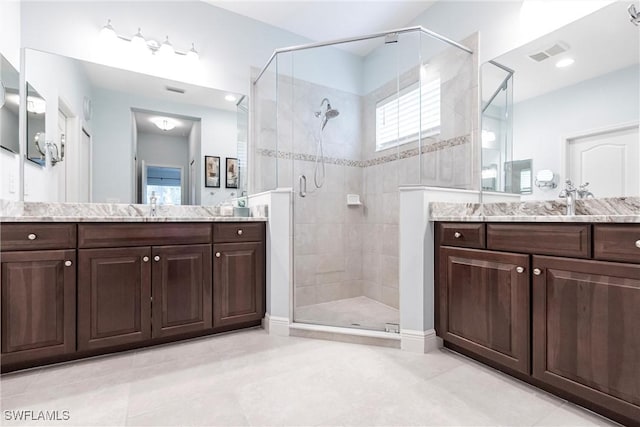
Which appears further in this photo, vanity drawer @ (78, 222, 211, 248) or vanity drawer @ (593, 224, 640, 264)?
vanity drawer @ (78, 222, 211, 248)

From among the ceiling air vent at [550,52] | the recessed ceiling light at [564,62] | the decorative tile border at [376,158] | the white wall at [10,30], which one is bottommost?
the decorative tile border at [376,158]

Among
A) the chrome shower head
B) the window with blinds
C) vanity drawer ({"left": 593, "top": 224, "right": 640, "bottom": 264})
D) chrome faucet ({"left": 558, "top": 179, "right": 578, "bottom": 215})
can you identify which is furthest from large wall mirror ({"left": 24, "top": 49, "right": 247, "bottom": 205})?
vanity drawer ({"left": 593, "top": 224, "right": 640, "bottom": 264})

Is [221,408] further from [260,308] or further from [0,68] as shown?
[0,68]

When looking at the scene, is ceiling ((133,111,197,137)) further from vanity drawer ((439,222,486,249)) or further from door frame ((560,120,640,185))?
door frame ((560,120,640,185))

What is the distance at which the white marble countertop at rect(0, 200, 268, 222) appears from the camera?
5.89 feet

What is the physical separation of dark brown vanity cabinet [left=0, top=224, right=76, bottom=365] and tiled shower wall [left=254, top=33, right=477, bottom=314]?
153cm

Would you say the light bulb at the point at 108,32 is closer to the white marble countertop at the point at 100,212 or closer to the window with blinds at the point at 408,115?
the white marble countertop at the point at 100,212

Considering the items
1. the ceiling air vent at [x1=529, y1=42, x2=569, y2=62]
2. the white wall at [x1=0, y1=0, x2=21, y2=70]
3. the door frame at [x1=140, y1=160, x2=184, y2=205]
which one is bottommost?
the door frame at [x1=140, y1=160, x2=184, y2=205]

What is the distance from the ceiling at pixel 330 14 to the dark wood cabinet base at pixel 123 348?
2815mm

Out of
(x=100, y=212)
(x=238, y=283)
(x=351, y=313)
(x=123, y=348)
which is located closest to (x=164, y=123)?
(x=100, y=212)

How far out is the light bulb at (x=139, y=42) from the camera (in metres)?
2.45

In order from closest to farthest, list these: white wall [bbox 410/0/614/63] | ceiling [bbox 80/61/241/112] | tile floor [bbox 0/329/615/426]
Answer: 1. tile floor [bbox 0/329/615/426]
2. white wall [bbox 410/0/614/63]
3. ceiling [bbox 80/61/241/112]

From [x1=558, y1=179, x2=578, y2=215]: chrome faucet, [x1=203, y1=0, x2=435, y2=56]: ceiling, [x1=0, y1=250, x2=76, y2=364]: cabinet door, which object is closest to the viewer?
[x1=558, y1=179, x2=578, y2=215]: chrome faucet

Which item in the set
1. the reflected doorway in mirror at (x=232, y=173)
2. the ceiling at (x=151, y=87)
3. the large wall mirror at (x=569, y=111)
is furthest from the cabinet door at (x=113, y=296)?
the large wall mirror at (x=569, y=111)
